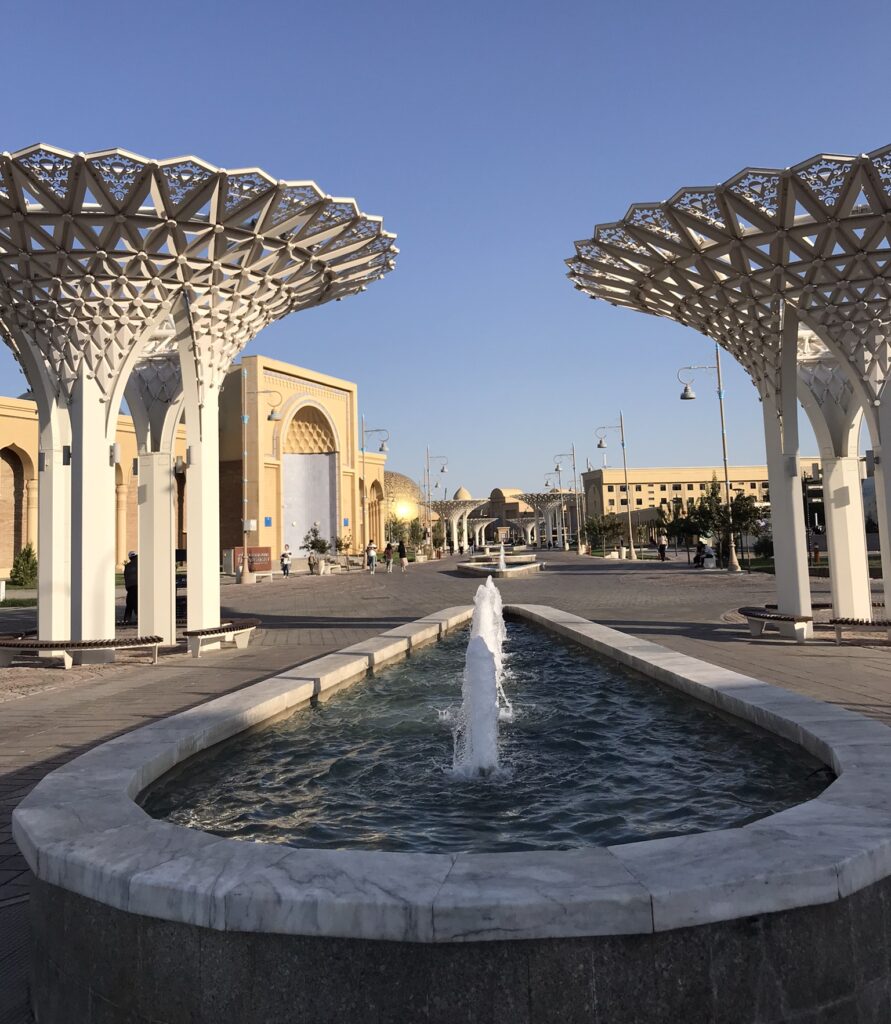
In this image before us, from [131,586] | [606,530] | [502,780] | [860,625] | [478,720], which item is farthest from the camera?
[606,530]

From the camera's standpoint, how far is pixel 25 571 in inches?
1358

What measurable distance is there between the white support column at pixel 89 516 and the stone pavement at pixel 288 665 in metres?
0.87

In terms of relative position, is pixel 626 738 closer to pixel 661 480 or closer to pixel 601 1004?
pixel 601 1004

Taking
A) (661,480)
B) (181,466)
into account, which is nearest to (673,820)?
(181,466)

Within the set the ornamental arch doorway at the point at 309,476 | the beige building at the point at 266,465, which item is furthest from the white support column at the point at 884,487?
the ornamental arch doorway at the point at 309,476

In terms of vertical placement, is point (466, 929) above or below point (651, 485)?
below

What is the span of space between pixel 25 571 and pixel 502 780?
115ft

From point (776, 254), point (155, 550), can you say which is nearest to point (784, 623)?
point (776, 254)

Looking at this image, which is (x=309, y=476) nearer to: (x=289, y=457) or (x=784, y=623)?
(x=289, y=457)

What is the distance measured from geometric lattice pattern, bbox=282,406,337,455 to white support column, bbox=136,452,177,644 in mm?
42917

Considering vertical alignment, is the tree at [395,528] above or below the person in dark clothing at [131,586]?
above

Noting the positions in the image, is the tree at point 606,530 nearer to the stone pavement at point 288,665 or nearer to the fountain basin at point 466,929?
the stone pavement at point 288,665

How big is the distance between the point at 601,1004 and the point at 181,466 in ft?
40.6

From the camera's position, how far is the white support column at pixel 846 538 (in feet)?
41.5
